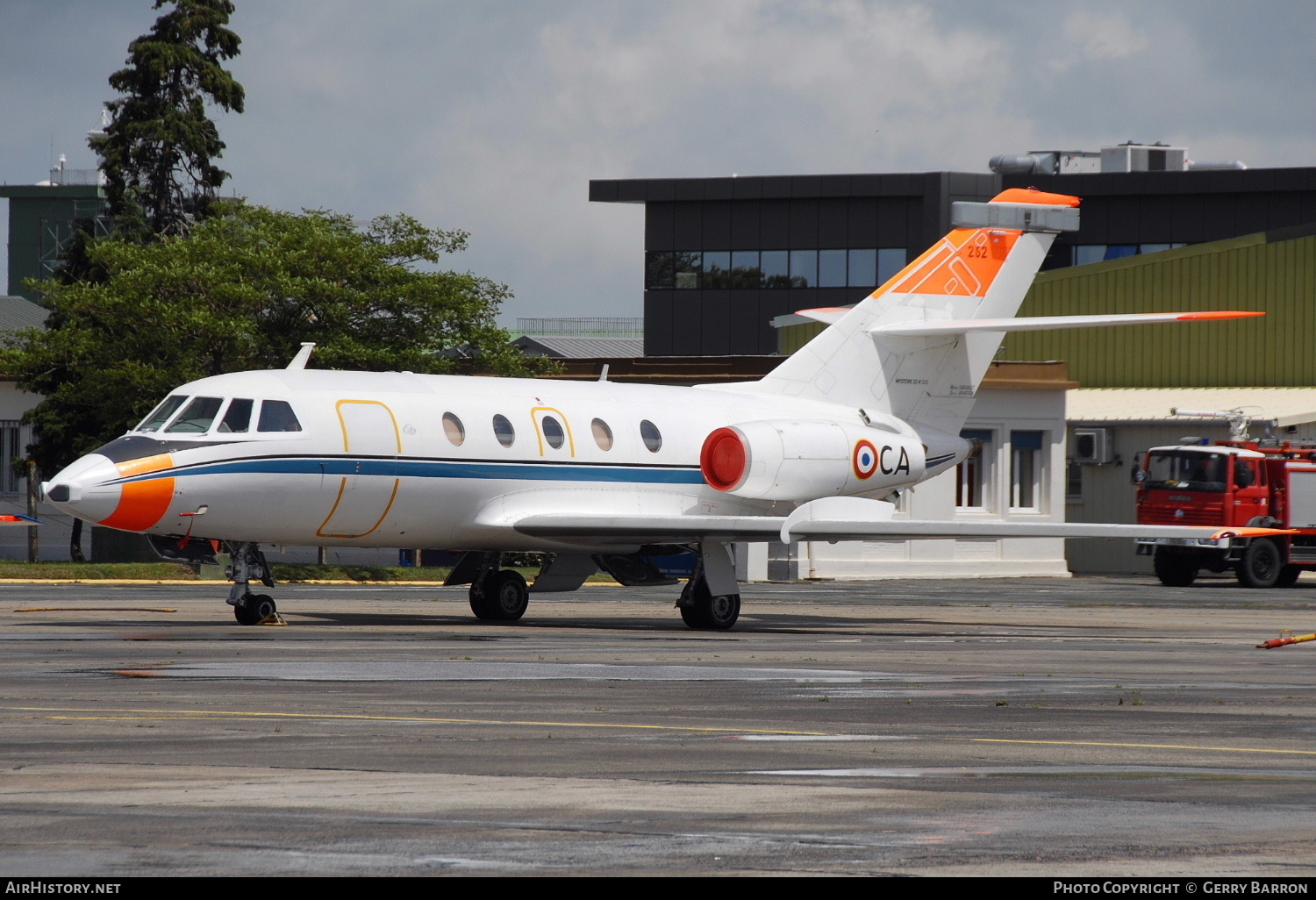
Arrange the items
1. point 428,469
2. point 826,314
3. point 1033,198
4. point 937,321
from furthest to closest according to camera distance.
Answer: point 826,314
point 1033,198
point 937,321
point 428,469

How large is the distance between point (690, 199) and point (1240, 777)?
6189cm

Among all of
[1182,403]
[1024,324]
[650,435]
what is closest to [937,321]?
[1024,324]

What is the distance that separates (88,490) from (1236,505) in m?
26.9

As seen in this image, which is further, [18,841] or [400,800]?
[400,800]

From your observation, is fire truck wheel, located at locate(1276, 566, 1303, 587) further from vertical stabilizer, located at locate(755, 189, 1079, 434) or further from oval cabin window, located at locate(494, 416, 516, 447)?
oval cabin window, located at locate(494, 416, 516, 447)

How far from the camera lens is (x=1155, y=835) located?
22.7 feet

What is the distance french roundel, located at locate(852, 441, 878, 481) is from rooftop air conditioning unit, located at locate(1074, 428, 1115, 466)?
22.3 meters

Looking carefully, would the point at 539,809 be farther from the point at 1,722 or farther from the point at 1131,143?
the point at 1131,143

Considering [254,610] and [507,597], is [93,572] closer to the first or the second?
[507,597]

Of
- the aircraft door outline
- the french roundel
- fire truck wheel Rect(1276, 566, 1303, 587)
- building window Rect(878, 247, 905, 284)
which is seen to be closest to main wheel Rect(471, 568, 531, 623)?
the aircraft door outline

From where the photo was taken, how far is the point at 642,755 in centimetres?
926

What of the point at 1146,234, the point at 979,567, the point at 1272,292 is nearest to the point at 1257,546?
the point at 979,567

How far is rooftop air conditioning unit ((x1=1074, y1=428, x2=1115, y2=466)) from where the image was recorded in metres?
45.2

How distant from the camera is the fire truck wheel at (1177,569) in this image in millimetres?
38406
